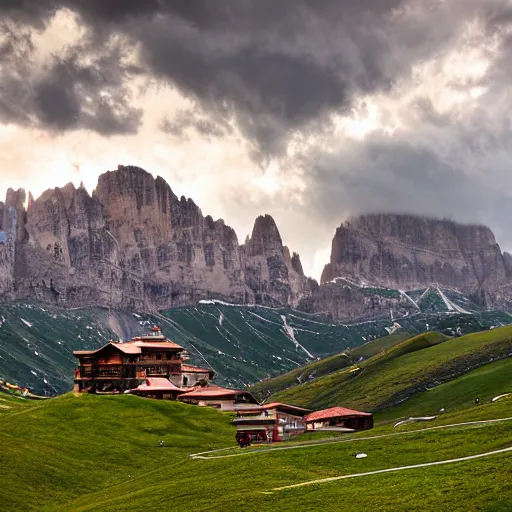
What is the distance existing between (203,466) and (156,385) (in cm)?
7381

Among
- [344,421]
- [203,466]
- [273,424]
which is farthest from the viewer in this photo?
[344,421]

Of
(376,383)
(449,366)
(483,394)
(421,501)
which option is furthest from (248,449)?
(376,383)

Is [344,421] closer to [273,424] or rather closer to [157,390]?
[273,424]

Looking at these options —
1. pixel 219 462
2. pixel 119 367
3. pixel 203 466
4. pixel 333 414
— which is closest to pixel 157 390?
pixel 119 367

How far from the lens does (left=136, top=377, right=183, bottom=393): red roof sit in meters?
144

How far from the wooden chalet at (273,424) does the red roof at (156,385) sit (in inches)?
972

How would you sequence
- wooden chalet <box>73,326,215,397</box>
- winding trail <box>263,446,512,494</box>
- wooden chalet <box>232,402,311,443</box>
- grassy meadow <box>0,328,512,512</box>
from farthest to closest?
1. wooden chalet <box>73,326,215,397</box>
2. wooden chalet <box>232,402,311,443</box>
3. winding trail <box>263,446,512,494</box>
4. grassy meadow <box>0,328,512,512</box>

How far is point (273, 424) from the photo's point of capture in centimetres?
10944

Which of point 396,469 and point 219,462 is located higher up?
point 219,462

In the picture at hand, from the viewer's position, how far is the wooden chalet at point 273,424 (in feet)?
344

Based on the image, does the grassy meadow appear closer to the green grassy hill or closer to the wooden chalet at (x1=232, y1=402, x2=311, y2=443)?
the green grassy hill

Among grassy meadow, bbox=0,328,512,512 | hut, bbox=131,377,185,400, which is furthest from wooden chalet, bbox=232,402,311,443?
hut, bbox=131,377,185,400

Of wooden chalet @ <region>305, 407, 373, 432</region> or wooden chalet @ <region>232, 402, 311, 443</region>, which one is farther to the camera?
wooden chalet @ <region>305, 407, 373, 432</region>

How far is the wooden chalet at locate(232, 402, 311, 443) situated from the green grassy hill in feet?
11.8
